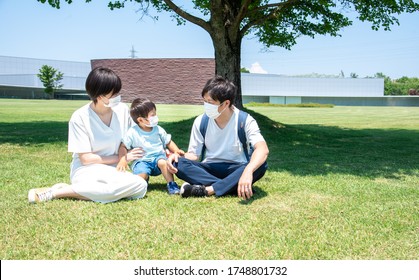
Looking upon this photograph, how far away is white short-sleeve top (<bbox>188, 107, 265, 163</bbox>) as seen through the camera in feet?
14.4

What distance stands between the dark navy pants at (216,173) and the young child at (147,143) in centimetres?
23

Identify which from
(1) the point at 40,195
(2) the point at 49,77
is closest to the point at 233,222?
(1) the point at 40,195

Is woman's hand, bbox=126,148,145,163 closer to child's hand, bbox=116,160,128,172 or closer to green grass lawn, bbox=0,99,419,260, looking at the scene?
child's hand, bbox=116,160,128,172

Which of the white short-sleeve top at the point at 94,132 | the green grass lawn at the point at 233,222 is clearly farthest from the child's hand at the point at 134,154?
the green grass lawn at the point at 233,222

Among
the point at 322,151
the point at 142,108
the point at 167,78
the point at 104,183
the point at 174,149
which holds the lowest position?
the point at 322,151

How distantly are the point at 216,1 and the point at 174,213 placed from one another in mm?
8821

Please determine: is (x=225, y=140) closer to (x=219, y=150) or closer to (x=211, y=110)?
(x=219, y=150)

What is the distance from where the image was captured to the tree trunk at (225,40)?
1184cm

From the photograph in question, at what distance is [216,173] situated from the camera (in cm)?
460

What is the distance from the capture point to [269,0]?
14789 millimetres

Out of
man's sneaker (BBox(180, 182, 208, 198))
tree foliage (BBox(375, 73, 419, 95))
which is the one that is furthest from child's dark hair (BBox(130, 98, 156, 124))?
tree foliage (BBox(375, 73, 419, 95))

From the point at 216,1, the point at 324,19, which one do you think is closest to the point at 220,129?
the point at 216,1

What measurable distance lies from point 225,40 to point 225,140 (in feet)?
26.1

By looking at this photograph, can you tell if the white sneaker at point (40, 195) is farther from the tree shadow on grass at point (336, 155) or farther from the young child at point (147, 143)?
the tree shadow on grass at point (336, 155)
